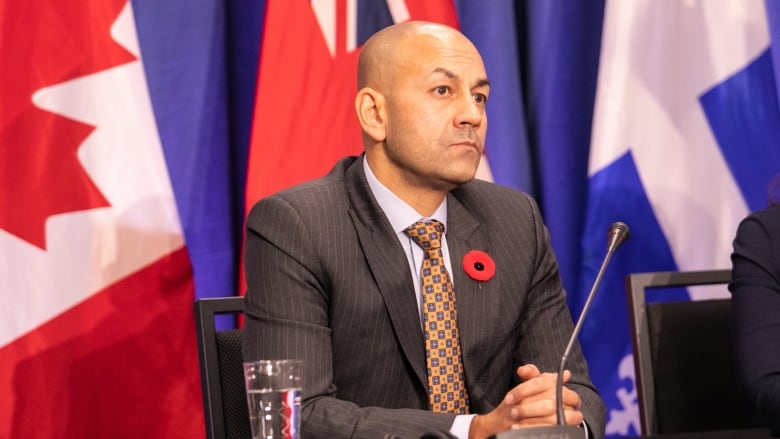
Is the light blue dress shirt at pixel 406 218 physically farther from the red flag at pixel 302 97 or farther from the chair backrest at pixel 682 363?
the red flag at pixel 302 97

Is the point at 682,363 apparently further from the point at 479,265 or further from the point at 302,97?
the point at 302,97

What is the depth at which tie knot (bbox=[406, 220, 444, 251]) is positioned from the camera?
2.38m

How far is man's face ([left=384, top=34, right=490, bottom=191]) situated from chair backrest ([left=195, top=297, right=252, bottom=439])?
0.53 m

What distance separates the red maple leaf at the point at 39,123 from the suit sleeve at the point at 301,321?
0.82m

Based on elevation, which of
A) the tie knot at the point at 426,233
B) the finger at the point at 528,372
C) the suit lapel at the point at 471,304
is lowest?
the finger at the point at 528,372

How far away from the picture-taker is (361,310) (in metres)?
2.26

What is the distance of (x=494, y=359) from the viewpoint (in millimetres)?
2400

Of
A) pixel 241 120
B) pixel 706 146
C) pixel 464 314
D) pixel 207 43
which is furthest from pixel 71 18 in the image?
pixel 706 146

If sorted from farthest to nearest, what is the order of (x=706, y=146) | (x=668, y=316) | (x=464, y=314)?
(x=706, y=146)
(x=668, y=316)
(x=464, y=314)

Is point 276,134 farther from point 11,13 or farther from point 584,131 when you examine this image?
point 584,131

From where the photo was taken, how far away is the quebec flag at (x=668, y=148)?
11.2 feet

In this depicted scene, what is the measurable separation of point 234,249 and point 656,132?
4.76 feet

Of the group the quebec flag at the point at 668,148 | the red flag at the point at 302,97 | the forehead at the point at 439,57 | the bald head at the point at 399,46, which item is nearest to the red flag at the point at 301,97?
the red flag at the point at 302,97

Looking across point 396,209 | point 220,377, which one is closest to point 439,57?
point 396,209
